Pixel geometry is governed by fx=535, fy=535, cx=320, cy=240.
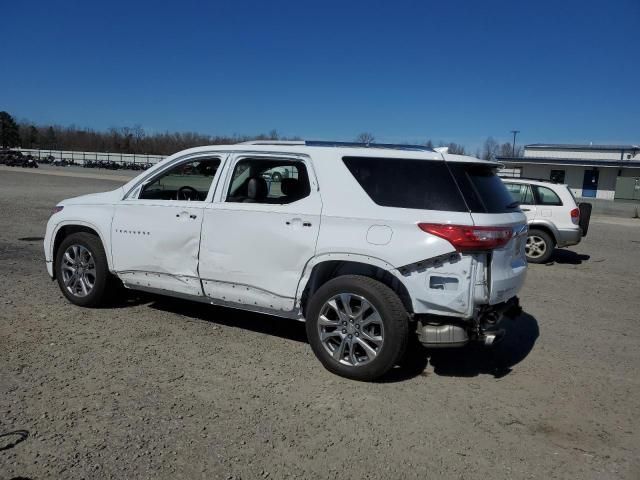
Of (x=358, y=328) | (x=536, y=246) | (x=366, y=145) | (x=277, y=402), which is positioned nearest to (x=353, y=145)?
(x=366, y=145)

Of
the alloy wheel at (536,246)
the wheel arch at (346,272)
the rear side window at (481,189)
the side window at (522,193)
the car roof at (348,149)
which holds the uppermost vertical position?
the car roof at (348,149)

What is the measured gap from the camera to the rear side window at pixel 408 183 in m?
4.19

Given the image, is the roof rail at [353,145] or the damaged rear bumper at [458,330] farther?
the roof rail at [353,145]

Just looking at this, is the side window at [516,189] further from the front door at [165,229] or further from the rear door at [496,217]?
the front door at [165,229]

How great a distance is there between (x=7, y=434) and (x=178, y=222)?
2.38 m

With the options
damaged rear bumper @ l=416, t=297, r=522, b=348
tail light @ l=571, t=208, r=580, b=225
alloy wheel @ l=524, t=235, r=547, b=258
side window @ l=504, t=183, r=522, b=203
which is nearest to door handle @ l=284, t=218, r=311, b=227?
damaged rear bumper @ l=416, t=297, r=522, b=348

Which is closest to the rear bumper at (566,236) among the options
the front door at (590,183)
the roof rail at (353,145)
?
the roof rail at (353,145)

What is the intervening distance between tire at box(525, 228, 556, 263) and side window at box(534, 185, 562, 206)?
0.65 m

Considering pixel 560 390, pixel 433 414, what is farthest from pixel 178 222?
pixel 560 390

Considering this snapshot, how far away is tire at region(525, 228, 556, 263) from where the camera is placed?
36.4ft

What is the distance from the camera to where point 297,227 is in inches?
180

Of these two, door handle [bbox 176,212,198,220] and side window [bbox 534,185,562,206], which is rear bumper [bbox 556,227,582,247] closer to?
side window [bbox 534,185,562,206]

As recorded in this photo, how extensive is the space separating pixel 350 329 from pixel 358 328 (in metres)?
0.07

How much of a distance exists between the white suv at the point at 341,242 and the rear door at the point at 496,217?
12 millimetres
